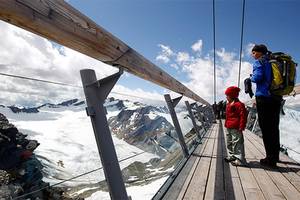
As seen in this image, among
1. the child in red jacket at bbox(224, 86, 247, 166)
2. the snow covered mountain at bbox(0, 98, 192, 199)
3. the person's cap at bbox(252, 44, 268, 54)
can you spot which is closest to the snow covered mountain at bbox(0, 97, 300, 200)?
the snow covered mountain at bbox(0, 98, 192, 199)

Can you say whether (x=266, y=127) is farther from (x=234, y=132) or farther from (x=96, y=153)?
(x=96, y=153)

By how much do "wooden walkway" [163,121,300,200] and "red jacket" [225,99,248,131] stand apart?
0.64 metres

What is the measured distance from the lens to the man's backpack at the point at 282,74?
6.57 feet

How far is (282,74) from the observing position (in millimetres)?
2008

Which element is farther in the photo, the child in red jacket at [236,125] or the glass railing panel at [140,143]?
the child in red jacket at [236,125]

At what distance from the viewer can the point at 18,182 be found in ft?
2.30

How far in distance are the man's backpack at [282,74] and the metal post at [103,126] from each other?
219 cm

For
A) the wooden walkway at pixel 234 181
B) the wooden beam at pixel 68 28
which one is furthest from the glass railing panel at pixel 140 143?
the wooden beam at pixel 68 28

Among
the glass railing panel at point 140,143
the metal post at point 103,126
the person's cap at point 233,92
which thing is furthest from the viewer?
the person's cap at point 233,92

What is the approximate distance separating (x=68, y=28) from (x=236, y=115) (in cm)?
259

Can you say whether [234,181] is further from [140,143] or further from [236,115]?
[140,143]

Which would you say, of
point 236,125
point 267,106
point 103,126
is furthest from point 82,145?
point 267,106

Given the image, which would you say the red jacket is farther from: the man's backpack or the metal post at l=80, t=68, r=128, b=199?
the metal post at l=80, t=68, r=128, b=199

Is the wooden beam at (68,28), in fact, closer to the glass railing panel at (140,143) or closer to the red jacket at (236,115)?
the glass railing panel at (140,143)
